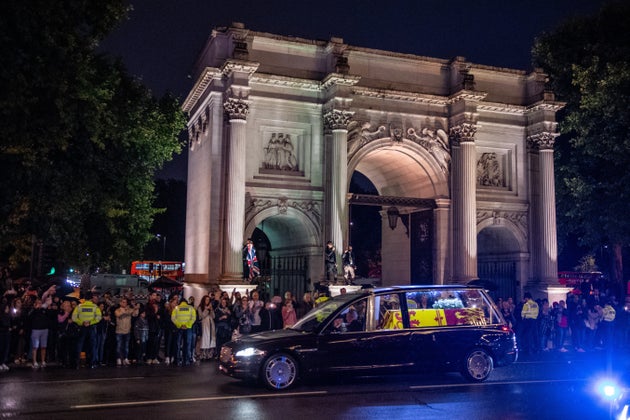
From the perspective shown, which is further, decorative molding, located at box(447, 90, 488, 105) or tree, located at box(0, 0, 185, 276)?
decorative molding, located at box(447, 90, 488, 105)

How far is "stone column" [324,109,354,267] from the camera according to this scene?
25156 mm

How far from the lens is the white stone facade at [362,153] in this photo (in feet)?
82.0

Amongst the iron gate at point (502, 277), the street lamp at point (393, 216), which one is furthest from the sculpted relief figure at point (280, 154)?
the iron gate at point (502, 277)

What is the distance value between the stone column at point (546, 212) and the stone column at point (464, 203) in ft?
11.2

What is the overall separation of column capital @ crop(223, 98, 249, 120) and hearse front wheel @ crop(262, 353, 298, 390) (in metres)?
14.0

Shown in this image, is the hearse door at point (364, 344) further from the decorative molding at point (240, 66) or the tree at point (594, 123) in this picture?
the tree at point (594, 123)

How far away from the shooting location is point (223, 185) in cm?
2483

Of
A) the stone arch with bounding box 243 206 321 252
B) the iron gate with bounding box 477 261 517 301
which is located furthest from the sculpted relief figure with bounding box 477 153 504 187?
the stone arch with bounding box 243 206 321 252

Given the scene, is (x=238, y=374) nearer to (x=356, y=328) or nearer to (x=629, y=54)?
(x=356, y=328)

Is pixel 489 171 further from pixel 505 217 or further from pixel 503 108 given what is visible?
pixel 503 108

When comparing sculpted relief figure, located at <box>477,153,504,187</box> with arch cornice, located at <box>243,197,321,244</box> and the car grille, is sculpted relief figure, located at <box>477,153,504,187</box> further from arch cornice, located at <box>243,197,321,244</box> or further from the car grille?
the car grille

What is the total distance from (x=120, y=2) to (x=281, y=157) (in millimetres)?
9932

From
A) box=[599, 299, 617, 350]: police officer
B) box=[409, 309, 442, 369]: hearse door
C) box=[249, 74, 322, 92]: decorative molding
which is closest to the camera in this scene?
box=[409, 309, 442, 369]: hearse door

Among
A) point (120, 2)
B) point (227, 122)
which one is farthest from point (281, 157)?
point (120, 2)
